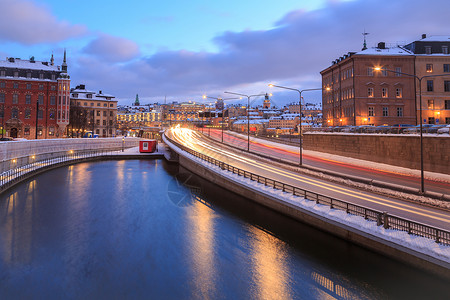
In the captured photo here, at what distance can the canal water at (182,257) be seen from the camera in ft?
45.9

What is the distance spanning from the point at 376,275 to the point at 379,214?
3316mm

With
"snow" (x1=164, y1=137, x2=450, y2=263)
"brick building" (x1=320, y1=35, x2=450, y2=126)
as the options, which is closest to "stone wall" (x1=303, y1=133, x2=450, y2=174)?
"snow" (x1=164, y1=137, x2=450, y2=263)

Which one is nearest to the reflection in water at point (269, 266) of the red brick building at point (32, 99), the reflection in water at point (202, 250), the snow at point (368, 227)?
the reflection in water at point (202, 250)

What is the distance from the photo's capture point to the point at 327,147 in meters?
43.8

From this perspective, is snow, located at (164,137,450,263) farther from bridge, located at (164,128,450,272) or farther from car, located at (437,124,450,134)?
car, located at (437,124,450,134)

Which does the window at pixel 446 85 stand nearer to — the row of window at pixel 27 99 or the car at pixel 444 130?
the car at pixel 444 130

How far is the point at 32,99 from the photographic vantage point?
3310 inches

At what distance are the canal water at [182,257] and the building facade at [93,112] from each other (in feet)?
268

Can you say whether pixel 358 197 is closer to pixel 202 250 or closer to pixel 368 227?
pixel 368 227

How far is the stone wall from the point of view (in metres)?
26.7

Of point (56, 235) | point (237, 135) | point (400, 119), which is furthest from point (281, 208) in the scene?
point (237, 135)

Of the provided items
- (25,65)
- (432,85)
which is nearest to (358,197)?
(432,85)

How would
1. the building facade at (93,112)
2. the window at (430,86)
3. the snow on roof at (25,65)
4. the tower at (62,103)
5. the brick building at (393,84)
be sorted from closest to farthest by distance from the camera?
1. the window at (430,86)
2. the brick building at (393,84)
3. the snow on roof at (25,65)
4. the tower at (62,103)
5. the building facade at (93,112)

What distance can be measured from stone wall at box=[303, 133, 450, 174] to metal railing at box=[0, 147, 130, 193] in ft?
146
